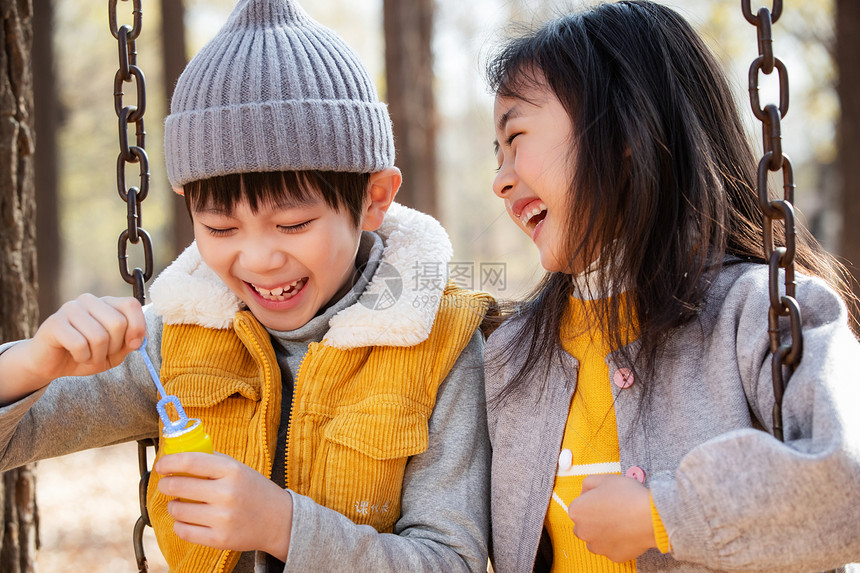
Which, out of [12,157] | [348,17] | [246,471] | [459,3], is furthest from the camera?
[348,17]

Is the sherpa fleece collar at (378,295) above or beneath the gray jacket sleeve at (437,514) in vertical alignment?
above

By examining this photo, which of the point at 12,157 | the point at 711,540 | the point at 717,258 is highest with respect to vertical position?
the point at 12,157

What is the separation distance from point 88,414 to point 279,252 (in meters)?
0.61

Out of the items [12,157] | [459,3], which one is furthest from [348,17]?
[12,157]

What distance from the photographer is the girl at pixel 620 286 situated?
57.1 inches

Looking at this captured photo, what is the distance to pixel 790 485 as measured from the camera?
117cm

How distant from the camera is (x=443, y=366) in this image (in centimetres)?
175

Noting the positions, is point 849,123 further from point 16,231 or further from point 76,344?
point 76,344

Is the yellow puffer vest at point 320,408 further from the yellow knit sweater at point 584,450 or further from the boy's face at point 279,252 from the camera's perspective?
the yellow knit sweater at point 584,450

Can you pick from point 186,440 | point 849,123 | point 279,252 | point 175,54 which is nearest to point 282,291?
point 279,252

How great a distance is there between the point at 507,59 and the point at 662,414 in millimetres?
846

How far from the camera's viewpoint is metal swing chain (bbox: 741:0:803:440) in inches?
48.6

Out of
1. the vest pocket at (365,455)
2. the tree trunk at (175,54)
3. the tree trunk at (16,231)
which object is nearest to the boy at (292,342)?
the vest pocket at (365,455)

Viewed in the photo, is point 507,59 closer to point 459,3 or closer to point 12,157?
point 12,157
